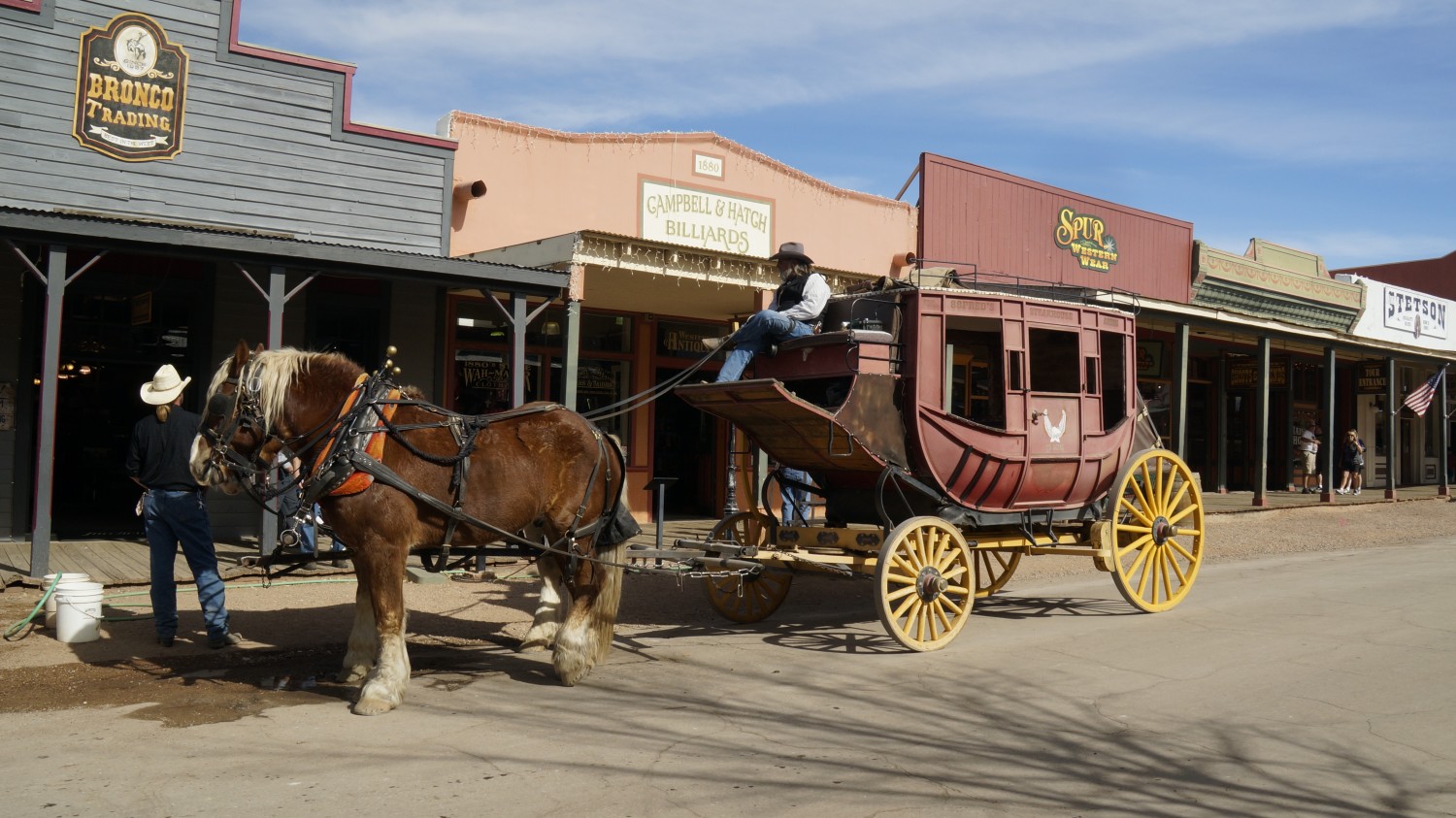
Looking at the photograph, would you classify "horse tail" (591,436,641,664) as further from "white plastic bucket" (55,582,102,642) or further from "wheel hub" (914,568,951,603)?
"white plastic bucket" (55,582,102,642)

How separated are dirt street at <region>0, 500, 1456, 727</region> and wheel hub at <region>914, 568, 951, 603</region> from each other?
1.54 m

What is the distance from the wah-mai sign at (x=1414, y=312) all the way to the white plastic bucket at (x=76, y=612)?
2821 cm

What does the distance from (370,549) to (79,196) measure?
7.62 meters

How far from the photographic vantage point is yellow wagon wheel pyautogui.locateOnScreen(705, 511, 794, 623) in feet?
29.7

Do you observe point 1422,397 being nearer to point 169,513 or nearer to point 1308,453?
point 1308,453

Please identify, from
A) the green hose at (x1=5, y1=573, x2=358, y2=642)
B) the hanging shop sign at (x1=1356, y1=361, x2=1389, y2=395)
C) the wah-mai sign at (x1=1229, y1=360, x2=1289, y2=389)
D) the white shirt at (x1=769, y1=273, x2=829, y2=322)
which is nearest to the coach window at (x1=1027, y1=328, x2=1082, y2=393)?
the white shirt at (x1=769, y1=273, x2=829, y2=322)

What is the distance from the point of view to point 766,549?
837cm

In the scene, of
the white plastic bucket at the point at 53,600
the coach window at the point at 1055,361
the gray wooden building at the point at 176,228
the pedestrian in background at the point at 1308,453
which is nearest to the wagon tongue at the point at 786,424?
the coach window at the point at 1055,361

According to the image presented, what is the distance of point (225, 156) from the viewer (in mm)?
12344

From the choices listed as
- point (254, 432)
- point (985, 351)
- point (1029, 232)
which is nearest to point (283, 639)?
point (254, 432)

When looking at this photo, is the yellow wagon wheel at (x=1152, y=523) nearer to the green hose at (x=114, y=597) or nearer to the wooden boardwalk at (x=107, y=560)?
the green hose at (x=114, y=597)

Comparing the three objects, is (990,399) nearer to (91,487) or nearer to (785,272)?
(785,272)

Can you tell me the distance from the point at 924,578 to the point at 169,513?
511cm

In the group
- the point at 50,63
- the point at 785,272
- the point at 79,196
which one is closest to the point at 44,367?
the point at 79,196
